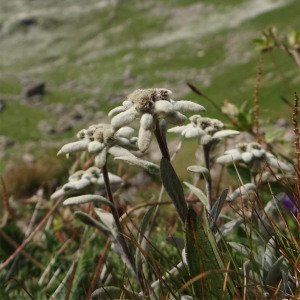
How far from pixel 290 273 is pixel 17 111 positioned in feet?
42.4

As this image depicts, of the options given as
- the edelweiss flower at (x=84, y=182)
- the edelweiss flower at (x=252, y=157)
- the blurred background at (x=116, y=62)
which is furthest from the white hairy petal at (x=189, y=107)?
the blurred background at (x=116, y=62)

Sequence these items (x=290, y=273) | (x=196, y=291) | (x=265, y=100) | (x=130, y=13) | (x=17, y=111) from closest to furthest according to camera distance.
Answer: (x=196, y=291)
(x=290, y=273)
(x=265, y=100)
(x=17, y=111)
(x=130, y=13)

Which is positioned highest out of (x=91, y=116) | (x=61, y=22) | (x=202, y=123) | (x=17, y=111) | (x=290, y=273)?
(x=202, y=123)

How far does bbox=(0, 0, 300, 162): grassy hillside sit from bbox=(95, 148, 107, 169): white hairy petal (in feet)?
20.1

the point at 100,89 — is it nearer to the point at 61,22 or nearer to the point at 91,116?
the point at 91,116

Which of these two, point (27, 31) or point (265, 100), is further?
point (27, 31)

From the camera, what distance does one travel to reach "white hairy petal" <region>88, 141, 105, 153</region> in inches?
58.5

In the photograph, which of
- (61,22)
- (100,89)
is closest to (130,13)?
(61,22)

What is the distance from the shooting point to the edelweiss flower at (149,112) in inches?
47.7

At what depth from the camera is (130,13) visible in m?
45.8

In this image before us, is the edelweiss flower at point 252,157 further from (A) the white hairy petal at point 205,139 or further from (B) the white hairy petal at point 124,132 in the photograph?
(B) the white hairy petal at point 124,132

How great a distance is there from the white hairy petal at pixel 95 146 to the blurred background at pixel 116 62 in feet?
9.42

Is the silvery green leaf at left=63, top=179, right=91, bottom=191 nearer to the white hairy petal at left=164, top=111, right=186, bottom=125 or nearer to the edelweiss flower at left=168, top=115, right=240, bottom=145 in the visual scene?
the edelweiss flower at left=168, top=115, right=240, bottom=145

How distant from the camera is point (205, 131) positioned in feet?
5.79
